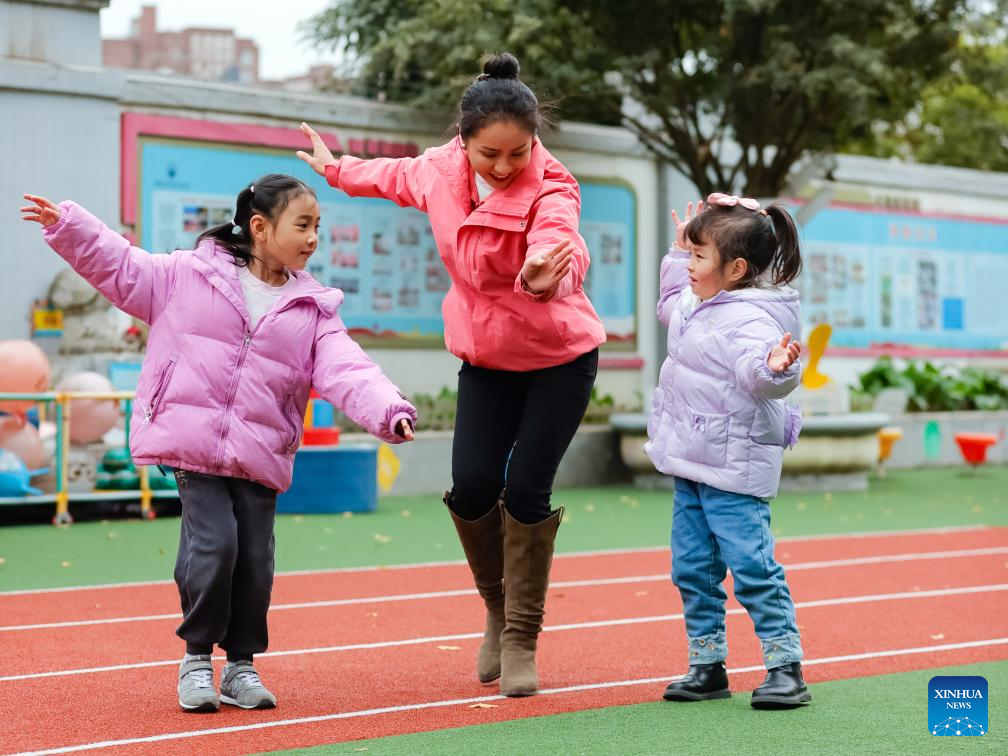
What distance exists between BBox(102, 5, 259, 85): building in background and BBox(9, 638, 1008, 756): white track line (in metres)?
45.7

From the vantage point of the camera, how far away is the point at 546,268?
13.5 ft

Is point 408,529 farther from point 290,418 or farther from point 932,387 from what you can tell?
point 932,387

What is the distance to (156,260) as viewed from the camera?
4586 millimetres

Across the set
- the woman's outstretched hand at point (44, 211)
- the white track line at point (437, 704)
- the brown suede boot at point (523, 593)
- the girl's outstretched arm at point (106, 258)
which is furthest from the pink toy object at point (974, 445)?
the woman's outstretched hand at point (44, 211)

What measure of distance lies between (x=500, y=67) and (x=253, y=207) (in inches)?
34.5

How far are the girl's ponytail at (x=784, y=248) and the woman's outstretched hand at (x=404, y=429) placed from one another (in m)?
1.39

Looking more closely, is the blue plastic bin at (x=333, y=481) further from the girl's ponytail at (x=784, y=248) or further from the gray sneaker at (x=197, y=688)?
the girl's ponytail at (x=784, y=248)

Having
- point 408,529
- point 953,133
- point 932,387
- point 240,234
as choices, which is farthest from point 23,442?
point 953,133

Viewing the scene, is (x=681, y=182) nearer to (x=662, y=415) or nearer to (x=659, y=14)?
(x=659, y=14)

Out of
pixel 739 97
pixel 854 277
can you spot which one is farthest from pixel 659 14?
pixel 854 277

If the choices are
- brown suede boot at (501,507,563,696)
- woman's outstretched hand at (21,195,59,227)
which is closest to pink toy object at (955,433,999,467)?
brown suede boot at (501,507,563,696)

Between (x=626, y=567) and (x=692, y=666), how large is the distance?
3.87m

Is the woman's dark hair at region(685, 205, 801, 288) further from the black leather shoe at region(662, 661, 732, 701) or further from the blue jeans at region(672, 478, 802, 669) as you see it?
the black leather shoe at region(662, 661, 732, 701)

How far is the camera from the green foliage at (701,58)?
14.1m
